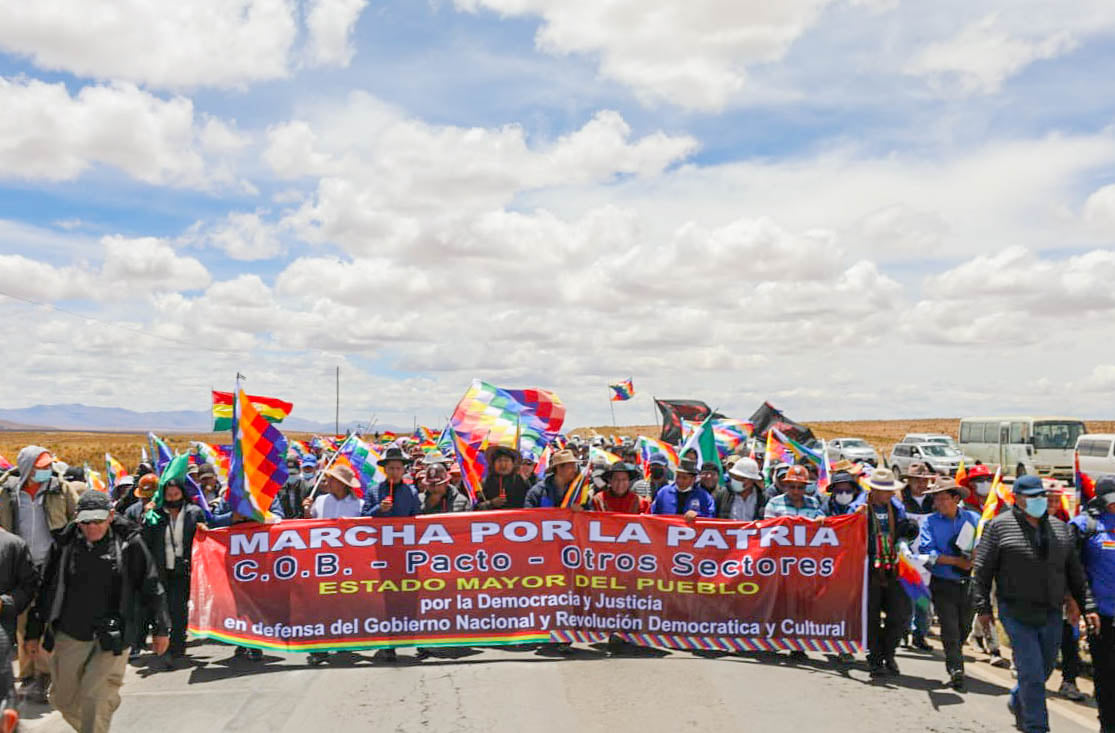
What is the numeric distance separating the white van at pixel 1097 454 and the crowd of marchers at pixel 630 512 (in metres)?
21.0

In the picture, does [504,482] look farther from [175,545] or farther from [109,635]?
[109,635]

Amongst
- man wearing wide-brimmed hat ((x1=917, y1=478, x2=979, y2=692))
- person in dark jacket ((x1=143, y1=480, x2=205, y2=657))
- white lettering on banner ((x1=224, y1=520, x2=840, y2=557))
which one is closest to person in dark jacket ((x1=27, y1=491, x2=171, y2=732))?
person in dark jacket ((x1=143, y1=480, x2=205, y2=657))

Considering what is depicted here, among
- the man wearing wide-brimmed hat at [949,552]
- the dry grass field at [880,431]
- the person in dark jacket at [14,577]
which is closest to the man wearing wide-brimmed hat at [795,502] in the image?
the man wearing wide-brimmed hat at [949,552]

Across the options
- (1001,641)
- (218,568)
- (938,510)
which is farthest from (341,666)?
(1001,641)

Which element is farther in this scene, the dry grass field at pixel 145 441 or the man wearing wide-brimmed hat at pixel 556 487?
the dry grass field at pixel 145 441

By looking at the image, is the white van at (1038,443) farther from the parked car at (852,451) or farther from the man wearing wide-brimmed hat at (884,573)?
the man wearing wide-brimmed hat at (884,573)

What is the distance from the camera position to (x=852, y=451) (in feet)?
135

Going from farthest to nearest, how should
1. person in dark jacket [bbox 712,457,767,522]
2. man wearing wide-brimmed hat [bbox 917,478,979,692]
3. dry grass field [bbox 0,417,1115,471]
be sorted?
dry grass field [bbox 0,417,1115,471] < person in dark jacket [bbox 712,457,767,522] < man wearing wide-brimmed hat [bbox 917,478,979,692]

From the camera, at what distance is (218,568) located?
8922 millimetres

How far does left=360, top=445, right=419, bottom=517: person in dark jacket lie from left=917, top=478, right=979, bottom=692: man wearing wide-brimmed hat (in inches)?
183

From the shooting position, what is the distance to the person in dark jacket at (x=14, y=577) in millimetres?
5543

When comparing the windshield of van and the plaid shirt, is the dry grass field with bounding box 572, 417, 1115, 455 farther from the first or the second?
the plaid shirt

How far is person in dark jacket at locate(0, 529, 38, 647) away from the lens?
5.54m

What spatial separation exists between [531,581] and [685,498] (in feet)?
5.78
